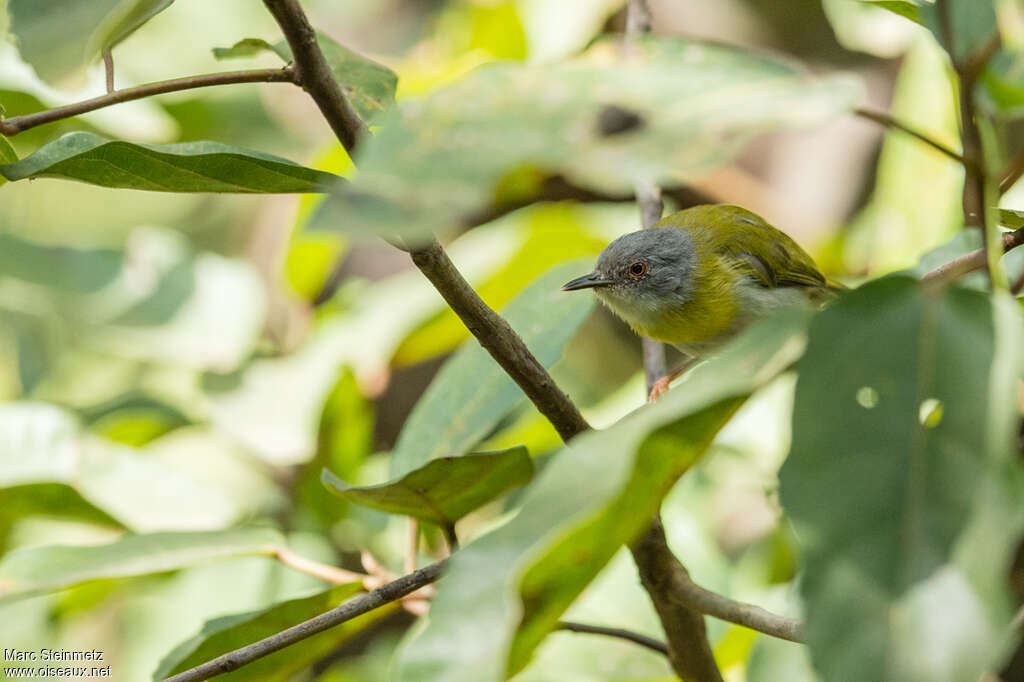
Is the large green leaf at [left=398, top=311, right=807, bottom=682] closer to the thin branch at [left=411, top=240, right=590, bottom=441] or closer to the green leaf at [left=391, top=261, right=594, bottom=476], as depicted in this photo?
the thin branch at [left=411, top=240, right=590, bottom=441]

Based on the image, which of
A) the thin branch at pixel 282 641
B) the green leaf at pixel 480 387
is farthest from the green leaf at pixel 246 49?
the thin branch at pixel 282 641

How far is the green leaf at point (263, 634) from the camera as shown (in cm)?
134

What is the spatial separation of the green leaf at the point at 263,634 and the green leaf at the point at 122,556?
0.12 m

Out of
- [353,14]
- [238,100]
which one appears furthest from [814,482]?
[353,14]

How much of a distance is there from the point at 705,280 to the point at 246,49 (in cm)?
165

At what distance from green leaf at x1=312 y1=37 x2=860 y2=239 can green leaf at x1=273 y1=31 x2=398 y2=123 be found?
53cm

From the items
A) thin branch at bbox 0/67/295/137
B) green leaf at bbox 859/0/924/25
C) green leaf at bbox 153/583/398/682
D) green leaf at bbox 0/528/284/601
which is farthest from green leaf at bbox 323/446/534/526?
green leaf at bbox 859/0/924/25

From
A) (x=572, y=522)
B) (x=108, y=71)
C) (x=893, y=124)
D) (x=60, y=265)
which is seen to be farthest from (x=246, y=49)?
(x=60, y=265)

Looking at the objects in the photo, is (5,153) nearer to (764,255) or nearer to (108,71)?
(108,71)

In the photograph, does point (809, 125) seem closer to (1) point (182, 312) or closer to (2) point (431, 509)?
(2) point (431, 509)

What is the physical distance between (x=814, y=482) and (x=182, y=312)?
2230 mm

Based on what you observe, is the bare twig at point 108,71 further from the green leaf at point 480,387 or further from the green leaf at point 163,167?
the green leaf at point 480,387

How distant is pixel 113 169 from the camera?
1022mm

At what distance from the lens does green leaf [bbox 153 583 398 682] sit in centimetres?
134
